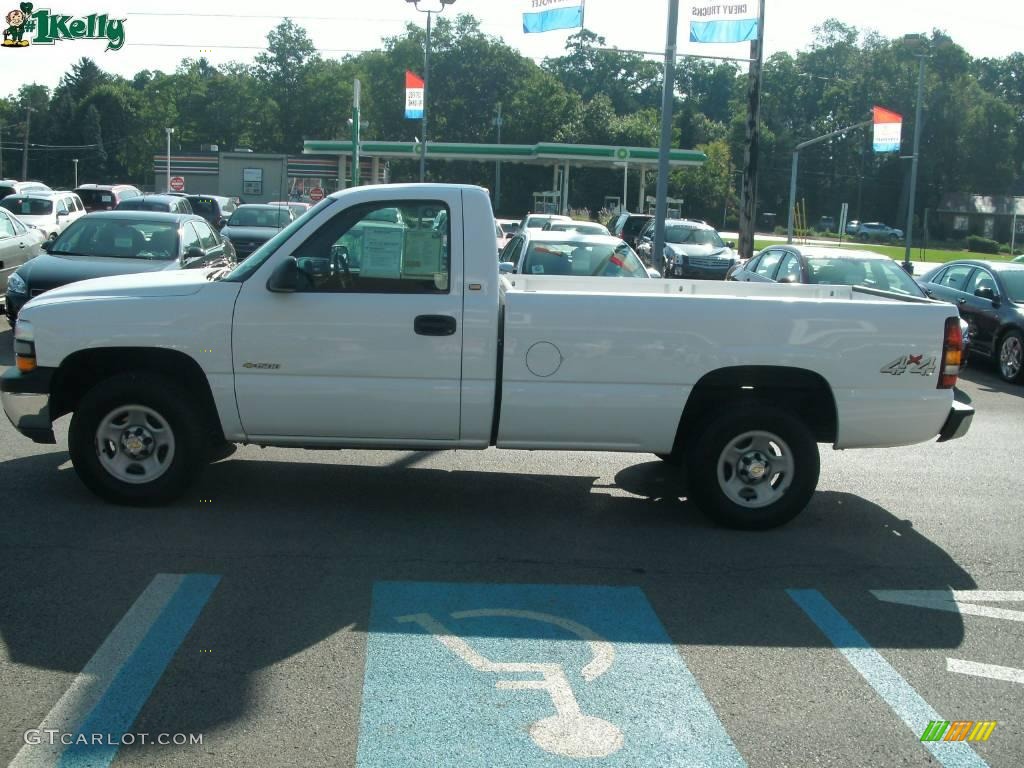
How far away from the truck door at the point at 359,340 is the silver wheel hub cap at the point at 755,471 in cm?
174

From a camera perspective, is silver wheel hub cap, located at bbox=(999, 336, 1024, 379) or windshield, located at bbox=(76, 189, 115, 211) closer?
silver wheel hub cap, located at bbox=(999, 336, 1024, 379)

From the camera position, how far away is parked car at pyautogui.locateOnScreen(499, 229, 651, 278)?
13.9 metres

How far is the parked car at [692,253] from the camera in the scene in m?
26.5

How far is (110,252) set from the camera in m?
13.5

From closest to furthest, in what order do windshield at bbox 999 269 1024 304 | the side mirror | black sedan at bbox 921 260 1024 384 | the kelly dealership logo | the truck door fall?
1. the side mirror
2. the truck door
3. black sedan at bbox 921 260 1024 384
4. windshield at bbox 999 269 1024 304
5. the kelly dealership logo

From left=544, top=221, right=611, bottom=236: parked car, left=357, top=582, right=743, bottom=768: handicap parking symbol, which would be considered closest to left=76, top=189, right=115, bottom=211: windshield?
left=544, top=221, right=611, bottom=236: parked car

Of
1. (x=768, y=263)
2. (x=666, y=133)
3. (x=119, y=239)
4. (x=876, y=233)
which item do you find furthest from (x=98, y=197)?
(x=876, y=233)

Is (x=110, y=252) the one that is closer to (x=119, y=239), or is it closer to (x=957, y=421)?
(x=119, y=239)

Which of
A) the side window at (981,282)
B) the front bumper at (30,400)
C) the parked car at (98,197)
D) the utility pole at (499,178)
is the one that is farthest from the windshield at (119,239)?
the utility pole at (499,178)

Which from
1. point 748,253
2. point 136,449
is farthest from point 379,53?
point 136,449

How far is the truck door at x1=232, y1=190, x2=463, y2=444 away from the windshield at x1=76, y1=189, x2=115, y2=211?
31.7 m

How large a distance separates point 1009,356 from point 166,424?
11.8m

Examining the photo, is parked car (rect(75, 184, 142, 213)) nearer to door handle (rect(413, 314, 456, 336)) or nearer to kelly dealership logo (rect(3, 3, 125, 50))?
kelly dealership logo (rect(3, 3, 125, 50))

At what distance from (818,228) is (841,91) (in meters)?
16.8
